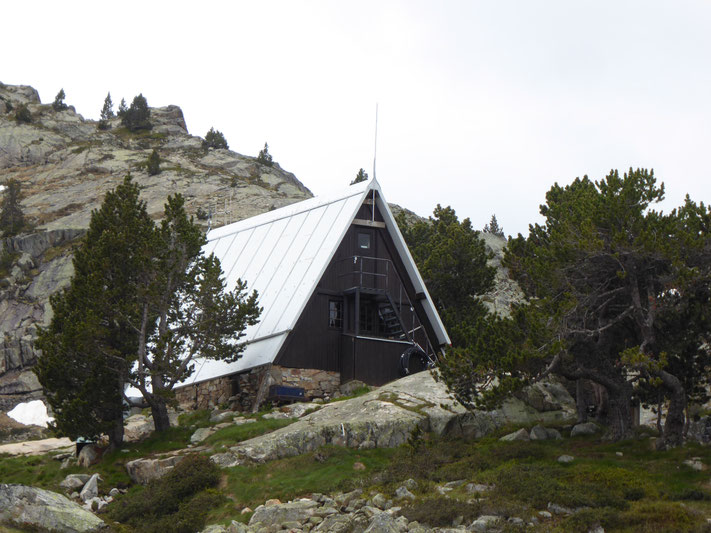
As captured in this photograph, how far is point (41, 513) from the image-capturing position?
21.7m

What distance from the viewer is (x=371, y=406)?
1113 inches

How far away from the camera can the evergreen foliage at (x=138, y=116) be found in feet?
325

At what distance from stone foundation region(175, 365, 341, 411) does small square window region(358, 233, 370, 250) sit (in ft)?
18.3

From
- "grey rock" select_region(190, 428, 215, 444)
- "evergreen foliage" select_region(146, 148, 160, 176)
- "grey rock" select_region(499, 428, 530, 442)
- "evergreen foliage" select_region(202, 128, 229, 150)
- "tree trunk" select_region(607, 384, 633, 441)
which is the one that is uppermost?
"evergreen foliage" select_region(202, 128, 229, 150)

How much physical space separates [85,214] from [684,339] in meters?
55.3

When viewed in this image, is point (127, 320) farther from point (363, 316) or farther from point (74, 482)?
point (363, 316)

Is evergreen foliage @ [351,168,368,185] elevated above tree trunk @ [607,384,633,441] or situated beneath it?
elevated above

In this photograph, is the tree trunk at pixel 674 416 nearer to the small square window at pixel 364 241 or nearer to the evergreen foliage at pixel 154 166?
the small square window at pixel 364 241

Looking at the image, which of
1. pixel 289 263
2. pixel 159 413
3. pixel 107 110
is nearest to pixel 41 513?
pixel 159 413

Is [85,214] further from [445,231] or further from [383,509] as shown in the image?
[383,509]

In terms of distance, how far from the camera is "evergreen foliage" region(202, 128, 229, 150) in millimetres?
96100

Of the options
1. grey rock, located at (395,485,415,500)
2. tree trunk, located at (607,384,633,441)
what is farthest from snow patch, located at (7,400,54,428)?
tree trunk, located at (607,384,633,441)

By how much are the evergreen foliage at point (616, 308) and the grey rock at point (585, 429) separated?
1430mm

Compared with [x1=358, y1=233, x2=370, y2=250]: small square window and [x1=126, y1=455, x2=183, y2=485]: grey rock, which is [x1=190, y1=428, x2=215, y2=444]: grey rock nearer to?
[x1=126, y1=455, x2=183, y2=485]: grey rock
